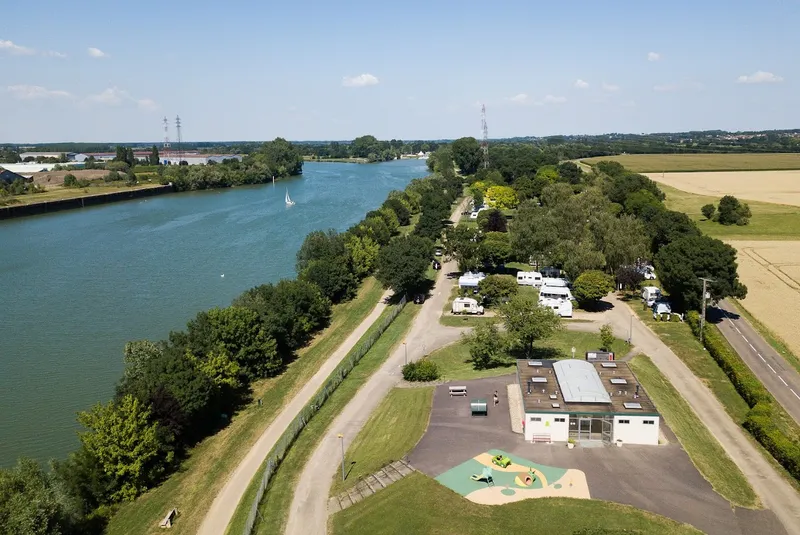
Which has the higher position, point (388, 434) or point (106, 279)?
point (106, 279)

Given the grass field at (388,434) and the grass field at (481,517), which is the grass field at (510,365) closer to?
the grass field at (388,434)

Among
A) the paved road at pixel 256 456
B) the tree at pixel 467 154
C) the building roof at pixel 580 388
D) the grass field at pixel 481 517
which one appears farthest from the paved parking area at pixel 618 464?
the tree at pixel 467 154

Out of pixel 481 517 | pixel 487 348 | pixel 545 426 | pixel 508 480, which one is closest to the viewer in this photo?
pixel 481 517

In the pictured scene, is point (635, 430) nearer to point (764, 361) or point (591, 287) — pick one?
point (764, 361)

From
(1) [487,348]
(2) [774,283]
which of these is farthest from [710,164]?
(1) [487,348]

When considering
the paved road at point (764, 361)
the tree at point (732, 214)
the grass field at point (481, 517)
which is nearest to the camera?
the grass field at point (481, 517)

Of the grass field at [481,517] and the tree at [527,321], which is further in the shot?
the tree at [527,321]
